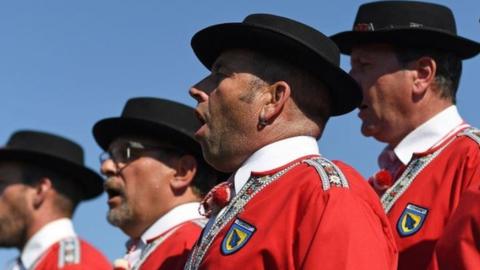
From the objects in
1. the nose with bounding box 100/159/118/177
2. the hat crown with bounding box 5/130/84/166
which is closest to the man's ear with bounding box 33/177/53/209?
the hat crown with bounding box 5/130/84/166

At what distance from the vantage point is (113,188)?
293 inches

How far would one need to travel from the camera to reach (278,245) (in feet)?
14.7

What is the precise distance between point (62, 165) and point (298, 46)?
522 centimetres

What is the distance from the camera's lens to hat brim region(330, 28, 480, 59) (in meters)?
6.35

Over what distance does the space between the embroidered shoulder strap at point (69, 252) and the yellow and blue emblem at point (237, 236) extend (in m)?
3.93

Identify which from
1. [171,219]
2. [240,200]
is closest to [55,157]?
[171,219]

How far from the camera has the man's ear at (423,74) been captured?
20.5 ft

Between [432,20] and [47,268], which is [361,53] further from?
[47,268]

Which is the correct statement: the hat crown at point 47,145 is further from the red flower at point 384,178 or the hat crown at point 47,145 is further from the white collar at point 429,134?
the white collar at point 429,134

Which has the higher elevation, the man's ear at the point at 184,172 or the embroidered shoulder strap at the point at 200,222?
the man's ear at the point at 184,172

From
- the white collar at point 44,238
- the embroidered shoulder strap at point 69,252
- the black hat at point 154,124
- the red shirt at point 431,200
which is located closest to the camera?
the red shirt at point 431,200

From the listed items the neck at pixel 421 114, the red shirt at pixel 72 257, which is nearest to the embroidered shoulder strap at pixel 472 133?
the neck at pixel 421 114

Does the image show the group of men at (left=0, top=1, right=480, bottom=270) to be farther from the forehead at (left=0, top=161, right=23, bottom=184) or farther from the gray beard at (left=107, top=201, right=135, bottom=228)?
the forehead at (left=0, top=161, right=23, bottom=184)

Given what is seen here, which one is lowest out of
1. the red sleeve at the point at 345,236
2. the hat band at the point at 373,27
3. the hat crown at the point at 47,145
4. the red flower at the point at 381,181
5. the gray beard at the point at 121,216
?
the hat crown at the point at 47,145
